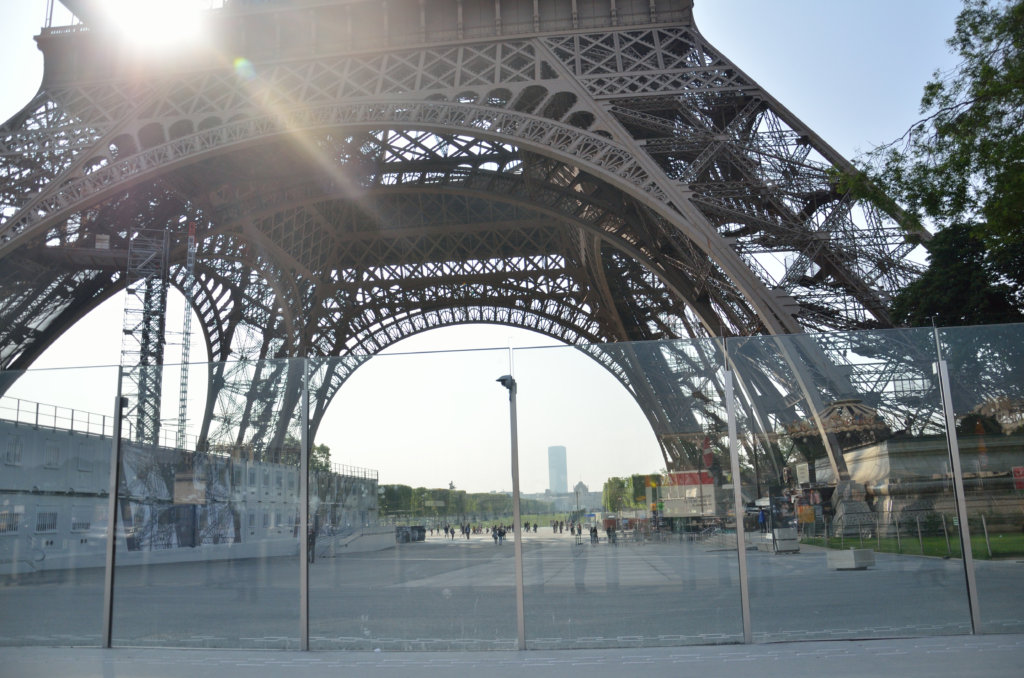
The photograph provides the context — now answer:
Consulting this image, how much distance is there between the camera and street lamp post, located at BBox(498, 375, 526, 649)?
714 centimetres

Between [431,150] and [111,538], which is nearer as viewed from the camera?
[111,538]

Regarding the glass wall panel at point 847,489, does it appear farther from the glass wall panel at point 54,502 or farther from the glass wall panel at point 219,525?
the glass wall panel at point 54,502

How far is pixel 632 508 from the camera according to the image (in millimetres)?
7527

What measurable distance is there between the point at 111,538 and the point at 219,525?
1.05 metres

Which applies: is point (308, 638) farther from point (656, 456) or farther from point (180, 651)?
point (656, 456)

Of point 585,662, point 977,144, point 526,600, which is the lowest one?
point 585,662

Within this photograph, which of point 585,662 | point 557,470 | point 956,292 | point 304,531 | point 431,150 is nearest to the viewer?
point 585,662

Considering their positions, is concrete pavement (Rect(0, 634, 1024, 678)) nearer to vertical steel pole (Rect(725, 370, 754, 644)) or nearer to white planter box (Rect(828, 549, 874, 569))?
vertical steel pole (Rect(725, 370, 754, 644))

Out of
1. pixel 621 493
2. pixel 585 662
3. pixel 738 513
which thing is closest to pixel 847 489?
pixel 738 513

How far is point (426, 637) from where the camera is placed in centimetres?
718

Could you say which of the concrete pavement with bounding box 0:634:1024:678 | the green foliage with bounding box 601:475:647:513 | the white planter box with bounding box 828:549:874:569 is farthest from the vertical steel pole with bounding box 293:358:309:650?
the white planter box with bounding box 828:549:874:569

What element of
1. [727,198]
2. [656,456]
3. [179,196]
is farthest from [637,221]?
[656,456]

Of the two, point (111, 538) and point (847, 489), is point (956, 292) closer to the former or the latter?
point (847, 489)

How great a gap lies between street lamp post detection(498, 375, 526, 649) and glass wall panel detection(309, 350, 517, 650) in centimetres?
6
